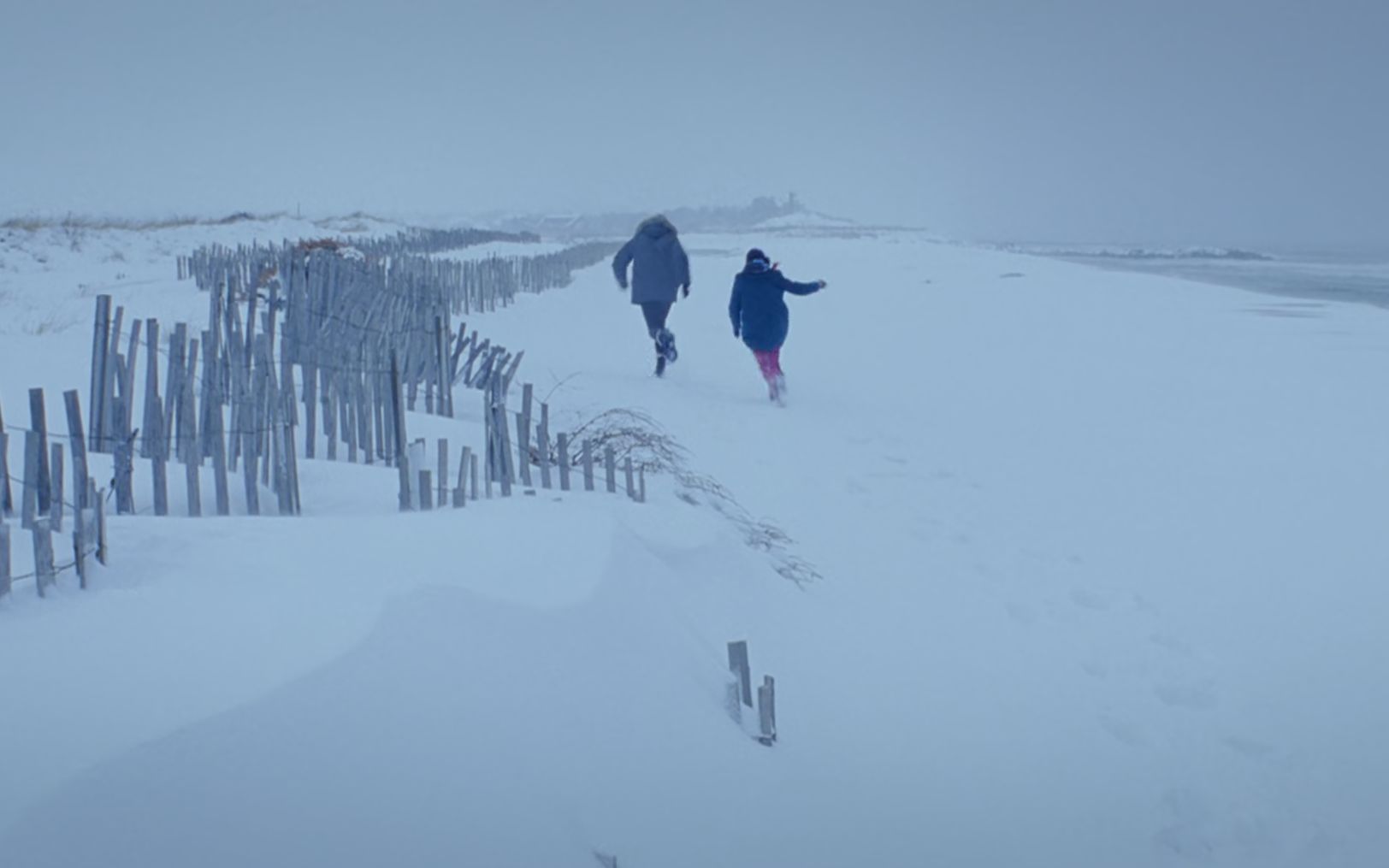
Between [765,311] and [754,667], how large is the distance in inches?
226

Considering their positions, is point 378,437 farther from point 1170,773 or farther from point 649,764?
point 1170,773

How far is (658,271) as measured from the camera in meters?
10.6

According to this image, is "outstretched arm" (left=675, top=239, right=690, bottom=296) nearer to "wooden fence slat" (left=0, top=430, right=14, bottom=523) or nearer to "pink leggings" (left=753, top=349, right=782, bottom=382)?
"pink leggings" (left=753, top=349, right=782, bottom=382)

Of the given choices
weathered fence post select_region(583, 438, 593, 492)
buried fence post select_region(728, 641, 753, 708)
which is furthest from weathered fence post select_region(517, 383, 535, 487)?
buried fence post select_region(728, 641, 753, 708)

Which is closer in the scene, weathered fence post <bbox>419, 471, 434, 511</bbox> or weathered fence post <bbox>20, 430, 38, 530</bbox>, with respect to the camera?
weathered fence post <bbox>20, 430, 38, 530</bbox>

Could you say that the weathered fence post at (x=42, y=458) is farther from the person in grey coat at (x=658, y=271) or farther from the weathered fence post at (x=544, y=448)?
the person in grey coat at (x=658, y=271)

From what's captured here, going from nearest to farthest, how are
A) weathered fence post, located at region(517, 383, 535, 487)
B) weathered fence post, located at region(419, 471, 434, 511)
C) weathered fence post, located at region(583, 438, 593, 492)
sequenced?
1. weathered fence post, located at region(419, 471, 434, 511)
2. weathered fence post, located at region(517, 383, 535, 487)
3. weathered fence post, located at region(583, 438, 593, 492)

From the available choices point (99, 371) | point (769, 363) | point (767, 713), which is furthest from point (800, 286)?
point (767, 713)

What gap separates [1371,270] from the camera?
35.3m

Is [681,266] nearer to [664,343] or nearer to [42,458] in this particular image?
[664,343]

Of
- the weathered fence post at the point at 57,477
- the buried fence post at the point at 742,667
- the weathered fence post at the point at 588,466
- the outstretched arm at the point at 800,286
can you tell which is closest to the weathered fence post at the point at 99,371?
the weathered fence post at the point at 57,477

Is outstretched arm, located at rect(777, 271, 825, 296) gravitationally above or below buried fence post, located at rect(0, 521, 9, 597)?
above

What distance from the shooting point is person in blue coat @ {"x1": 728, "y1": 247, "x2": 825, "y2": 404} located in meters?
9.57

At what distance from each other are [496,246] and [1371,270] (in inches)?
1093
